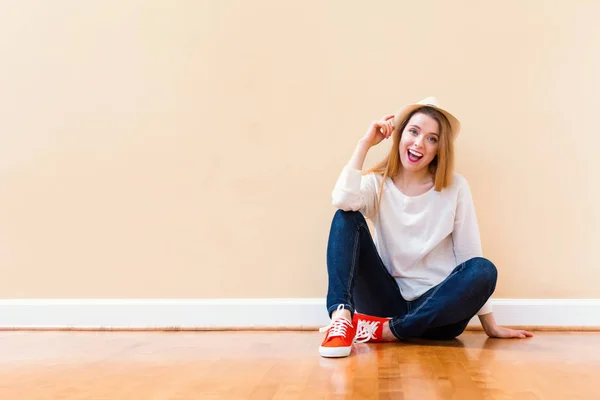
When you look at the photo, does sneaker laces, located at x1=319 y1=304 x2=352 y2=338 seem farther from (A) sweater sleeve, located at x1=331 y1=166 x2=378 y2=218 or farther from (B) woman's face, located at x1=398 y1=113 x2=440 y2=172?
(B) woman's face, located at x1=398 y1=113 x2=440 y2=172

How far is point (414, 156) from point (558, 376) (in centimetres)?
83

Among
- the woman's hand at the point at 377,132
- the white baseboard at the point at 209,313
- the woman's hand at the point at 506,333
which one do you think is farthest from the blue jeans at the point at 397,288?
the white baseboard at the point at 209,313

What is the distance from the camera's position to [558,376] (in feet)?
4.44

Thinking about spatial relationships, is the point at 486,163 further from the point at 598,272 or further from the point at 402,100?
the point at 598,272

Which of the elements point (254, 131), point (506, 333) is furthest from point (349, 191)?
point (506, 333)

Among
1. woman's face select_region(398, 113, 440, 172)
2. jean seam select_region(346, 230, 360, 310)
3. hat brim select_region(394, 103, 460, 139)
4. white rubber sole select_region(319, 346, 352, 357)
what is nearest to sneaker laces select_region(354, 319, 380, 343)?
jean seam select_region(346, 230, 360, 310)

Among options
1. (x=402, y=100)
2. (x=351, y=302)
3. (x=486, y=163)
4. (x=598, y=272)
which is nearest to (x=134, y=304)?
(x=351, y=302)

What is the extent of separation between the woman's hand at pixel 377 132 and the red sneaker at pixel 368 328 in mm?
533

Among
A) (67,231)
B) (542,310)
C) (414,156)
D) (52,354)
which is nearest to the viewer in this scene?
(52,354)

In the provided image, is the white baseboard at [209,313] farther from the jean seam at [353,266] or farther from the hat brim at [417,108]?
the hat brim at [417,108]

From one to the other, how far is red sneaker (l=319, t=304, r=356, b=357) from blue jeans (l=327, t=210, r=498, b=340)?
0.23 feet

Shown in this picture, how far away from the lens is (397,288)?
6.45 ft

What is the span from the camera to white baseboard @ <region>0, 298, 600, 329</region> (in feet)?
7.11

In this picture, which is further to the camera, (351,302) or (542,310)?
(542,310)
